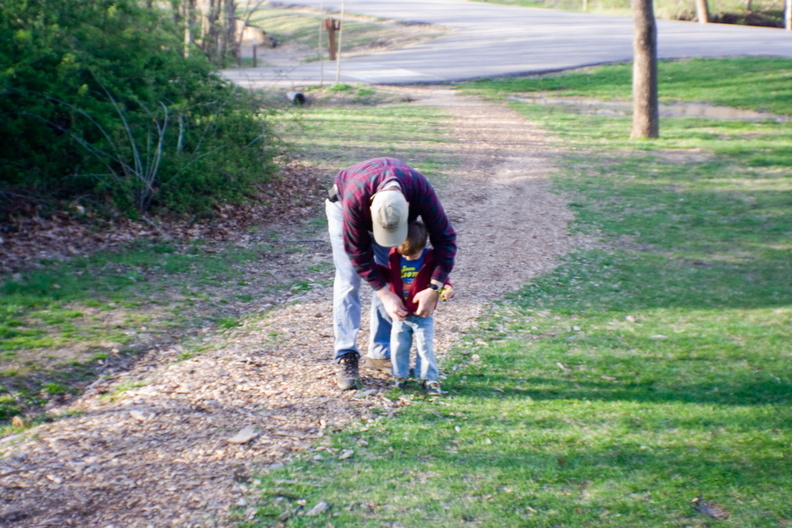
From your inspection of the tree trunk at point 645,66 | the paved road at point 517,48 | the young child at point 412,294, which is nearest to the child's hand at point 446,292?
the young child at point 412,294

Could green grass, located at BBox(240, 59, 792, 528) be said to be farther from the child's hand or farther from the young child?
the child's hand

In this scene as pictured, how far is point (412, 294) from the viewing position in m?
4.41

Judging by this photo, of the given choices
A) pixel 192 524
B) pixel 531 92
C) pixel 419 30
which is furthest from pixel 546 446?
pixel 419 30

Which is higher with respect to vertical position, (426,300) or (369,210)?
(369,210)

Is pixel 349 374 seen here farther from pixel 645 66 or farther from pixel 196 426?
pixel 645 66

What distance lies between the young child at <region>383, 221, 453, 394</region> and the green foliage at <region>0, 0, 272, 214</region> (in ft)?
16.3

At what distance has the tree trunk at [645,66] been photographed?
45.0 feet

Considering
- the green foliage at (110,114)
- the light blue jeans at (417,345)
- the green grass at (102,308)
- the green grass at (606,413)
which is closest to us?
the green grass at (606,413)

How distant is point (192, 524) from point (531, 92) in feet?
61.8

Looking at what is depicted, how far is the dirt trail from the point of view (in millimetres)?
3471

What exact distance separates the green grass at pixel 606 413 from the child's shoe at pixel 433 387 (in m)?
0.08

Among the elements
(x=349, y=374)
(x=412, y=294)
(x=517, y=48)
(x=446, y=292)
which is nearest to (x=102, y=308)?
(x=349, y=374)

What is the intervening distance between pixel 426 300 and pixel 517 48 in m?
24.8

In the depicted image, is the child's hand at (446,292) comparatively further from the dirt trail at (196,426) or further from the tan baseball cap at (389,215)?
the dirt trail at (196,426)
